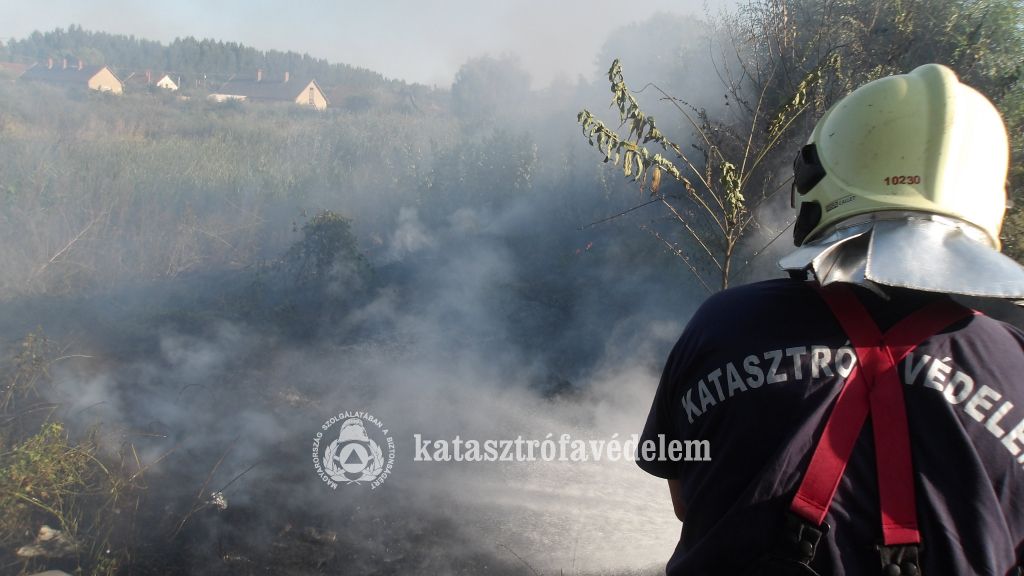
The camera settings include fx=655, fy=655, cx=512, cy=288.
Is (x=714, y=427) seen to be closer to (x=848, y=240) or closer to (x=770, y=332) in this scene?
(x=770, y=332)

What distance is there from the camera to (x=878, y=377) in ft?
3.42

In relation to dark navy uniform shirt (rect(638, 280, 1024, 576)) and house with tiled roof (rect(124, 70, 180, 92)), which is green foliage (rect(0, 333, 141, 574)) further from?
house with tiled roof (rect(124, 70, 180, 92))

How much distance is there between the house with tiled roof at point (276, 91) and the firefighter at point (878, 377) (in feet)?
110

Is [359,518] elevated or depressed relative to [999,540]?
depressed

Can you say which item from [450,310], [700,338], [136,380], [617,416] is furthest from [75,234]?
[700,338]

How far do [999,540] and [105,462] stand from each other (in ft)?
Answer: 20.2

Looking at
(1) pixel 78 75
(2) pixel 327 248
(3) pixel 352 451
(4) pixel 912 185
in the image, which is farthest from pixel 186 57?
(4) pixel 912 185

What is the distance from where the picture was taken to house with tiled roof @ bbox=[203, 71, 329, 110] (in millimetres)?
33062

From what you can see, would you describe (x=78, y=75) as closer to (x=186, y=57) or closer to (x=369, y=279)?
(x=186, y=57)

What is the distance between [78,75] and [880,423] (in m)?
31.6

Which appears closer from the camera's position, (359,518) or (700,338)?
(700,338)

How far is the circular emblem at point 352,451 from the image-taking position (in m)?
5.73

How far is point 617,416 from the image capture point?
25.3 ft

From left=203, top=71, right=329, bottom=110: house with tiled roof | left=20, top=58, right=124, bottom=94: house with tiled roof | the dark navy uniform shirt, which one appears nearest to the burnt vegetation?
the dark navy uniform shirt
